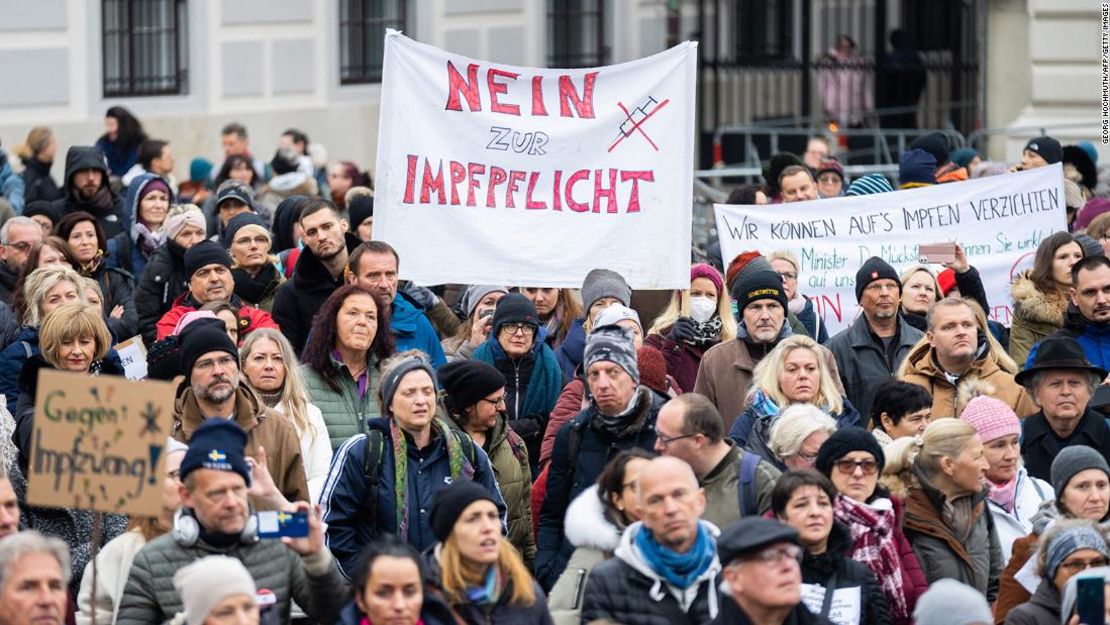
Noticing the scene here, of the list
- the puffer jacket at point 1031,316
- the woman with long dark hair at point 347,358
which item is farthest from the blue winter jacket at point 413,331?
the puffer jacket at point 1031,316

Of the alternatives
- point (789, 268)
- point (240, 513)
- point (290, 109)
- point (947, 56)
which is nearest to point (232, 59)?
point (290, 109)

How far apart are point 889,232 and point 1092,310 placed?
248 cm

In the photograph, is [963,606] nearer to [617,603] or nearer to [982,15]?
[617,603]

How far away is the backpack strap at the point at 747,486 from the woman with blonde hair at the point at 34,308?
10.5 ft

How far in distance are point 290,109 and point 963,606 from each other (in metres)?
16.0

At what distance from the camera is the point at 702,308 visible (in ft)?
38.1

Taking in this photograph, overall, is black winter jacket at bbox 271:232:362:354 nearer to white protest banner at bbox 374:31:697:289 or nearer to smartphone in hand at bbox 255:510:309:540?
white protest banner at bbox 374:31:697:289

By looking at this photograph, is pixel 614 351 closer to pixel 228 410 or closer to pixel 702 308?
pixel 228 410

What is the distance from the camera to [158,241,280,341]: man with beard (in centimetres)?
1135

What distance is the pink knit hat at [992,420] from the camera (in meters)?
9.57

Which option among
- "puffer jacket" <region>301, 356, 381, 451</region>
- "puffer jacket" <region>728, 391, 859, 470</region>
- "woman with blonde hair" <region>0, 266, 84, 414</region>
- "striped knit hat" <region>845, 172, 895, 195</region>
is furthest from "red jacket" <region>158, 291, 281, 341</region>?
"striped knit hat" <region>845, 172, 895, 195</region>

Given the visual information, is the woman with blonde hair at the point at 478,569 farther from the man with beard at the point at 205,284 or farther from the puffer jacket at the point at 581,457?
the man with beard at the point at 205,284

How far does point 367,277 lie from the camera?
10.9m

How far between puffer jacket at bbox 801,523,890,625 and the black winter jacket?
371 cm
